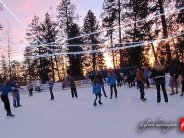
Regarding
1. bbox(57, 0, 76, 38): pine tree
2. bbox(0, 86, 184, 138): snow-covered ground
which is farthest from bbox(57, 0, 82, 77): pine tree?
bbox(0, 86, 184, 138): snow-covered ground

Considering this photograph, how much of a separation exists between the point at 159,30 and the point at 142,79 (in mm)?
21495

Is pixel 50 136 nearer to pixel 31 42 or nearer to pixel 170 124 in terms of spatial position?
pixel 170 124

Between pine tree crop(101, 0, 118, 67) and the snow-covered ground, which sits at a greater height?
pine tree crop(101, 0, 118, 67)

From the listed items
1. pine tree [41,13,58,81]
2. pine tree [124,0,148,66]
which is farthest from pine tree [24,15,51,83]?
pine tree [124,0,148,66]

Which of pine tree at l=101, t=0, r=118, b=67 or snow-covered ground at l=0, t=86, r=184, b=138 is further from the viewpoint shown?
pine tree at l=101, t=0, r=118, b=67

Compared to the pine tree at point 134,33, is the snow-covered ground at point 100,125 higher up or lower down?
lower down

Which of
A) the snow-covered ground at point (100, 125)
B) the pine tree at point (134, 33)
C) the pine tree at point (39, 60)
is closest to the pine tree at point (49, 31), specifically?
the pine tree at point (39, 60)

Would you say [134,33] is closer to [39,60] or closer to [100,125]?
[39,60]

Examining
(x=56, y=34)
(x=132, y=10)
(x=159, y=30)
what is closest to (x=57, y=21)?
(x=56, y=34)

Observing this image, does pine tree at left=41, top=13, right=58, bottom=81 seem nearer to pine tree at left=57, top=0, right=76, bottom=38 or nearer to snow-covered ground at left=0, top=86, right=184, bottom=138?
pine tree at left=57, top=0, right=76, bottom=38

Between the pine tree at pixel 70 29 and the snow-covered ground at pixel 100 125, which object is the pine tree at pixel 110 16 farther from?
the snow-covered ground at pixel 100 125

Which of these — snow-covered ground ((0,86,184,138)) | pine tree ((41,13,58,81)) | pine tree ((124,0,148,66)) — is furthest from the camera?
pine tree ((41,13,58,81))

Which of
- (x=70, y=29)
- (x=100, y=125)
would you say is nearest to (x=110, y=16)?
(x=70, y=29)

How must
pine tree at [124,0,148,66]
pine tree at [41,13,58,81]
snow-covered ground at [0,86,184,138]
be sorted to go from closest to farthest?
snow-covered ground at [0,86,184,138], pine tree at [124,0,148,66], pine tree at [41,13,58,81]
